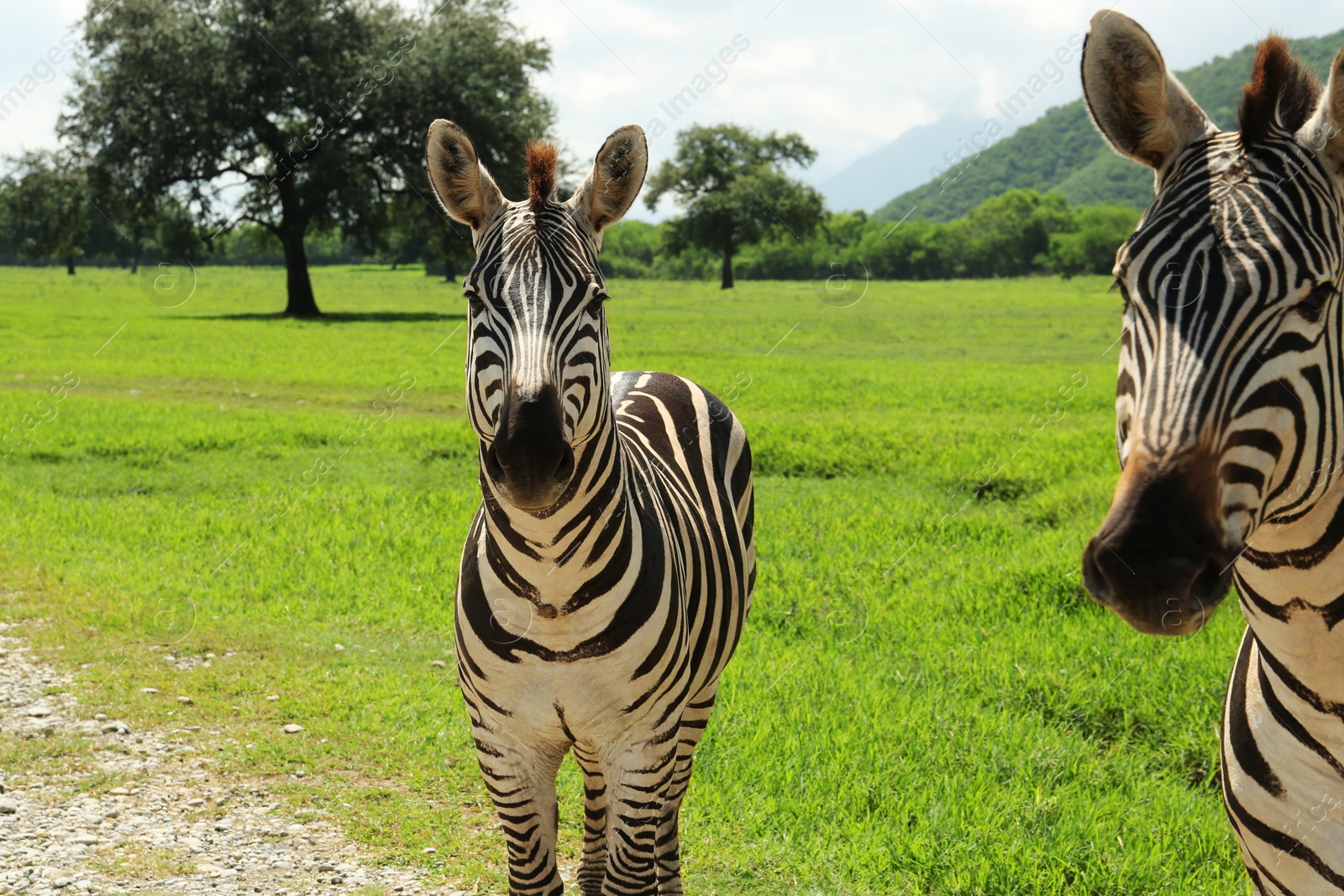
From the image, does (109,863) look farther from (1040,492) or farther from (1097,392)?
(1097,392)

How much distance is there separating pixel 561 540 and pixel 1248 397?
1.84m

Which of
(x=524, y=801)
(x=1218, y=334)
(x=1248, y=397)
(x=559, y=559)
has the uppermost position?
(x=1218, y=334)

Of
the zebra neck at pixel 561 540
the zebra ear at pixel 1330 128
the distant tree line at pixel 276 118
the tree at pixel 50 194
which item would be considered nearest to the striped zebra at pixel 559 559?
the zebra neck at pixel 561 540

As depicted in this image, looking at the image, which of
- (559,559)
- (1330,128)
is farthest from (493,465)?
(1330,128)

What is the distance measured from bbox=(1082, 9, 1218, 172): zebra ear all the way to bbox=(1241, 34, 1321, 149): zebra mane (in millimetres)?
90

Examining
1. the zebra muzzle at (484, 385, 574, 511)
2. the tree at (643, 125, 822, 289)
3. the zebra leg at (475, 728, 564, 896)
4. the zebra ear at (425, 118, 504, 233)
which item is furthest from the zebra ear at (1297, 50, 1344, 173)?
the tree at (643, 125, 822, 289)

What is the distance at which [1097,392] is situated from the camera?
656 inches

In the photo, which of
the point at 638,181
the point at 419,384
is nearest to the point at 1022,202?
the point at 419,384

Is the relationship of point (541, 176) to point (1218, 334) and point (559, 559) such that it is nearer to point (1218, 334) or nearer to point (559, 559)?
point (559, 559)

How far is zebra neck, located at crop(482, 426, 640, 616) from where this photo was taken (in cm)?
297

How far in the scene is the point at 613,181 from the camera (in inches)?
129

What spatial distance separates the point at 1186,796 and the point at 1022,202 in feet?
289

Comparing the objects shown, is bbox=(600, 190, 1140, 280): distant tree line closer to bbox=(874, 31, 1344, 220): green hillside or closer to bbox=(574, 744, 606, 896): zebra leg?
bbox=(874, 31, 1344, 220): green hillside

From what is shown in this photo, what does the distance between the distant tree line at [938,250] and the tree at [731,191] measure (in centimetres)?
170
